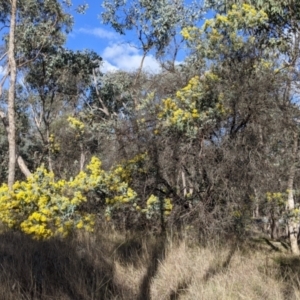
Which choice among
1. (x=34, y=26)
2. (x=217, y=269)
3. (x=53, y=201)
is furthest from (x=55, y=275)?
(x=34, y=26)

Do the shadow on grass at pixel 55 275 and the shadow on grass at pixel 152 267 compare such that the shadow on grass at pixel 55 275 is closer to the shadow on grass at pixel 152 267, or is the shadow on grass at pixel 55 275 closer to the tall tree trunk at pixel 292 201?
the shadow on grass at pixel 152 267

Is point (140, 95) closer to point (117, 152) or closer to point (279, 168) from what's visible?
point (117, 152)

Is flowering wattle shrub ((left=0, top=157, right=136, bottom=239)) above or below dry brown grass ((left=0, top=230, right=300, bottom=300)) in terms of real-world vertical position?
above

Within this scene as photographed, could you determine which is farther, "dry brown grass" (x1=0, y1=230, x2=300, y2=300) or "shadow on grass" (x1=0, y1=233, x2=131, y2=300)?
"dry brown grass" (x1=0, y1=230, x2=300, y2=300)

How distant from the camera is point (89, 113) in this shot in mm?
15992

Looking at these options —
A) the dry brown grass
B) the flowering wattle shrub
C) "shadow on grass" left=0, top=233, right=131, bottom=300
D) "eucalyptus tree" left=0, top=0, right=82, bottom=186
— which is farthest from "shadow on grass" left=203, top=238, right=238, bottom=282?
"eucalyptus tree" left=0, top=0, right=82, bottom=186

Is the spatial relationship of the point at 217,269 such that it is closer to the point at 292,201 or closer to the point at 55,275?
the point at 55,275

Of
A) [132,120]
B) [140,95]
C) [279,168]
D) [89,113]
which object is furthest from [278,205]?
[89,113]

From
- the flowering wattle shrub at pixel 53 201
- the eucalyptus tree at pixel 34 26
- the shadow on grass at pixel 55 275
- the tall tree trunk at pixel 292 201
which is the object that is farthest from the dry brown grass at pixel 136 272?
the eucalyptus tree at pixel 34 26

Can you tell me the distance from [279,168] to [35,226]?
171 inches

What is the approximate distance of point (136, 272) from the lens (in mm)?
4441

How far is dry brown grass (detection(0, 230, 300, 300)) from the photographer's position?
378 cm

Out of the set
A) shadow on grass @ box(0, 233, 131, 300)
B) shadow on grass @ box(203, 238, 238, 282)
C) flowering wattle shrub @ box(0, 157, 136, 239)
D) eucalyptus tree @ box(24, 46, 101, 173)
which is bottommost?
shadow on grass @ box(203, 238, 238, 282)

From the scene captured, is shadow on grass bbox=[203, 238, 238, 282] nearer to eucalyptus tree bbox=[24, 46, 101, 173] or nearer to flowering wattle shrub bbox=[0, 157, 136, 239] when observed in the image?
flowering wattle shrub bbox=[0, 157, 136, 239]
